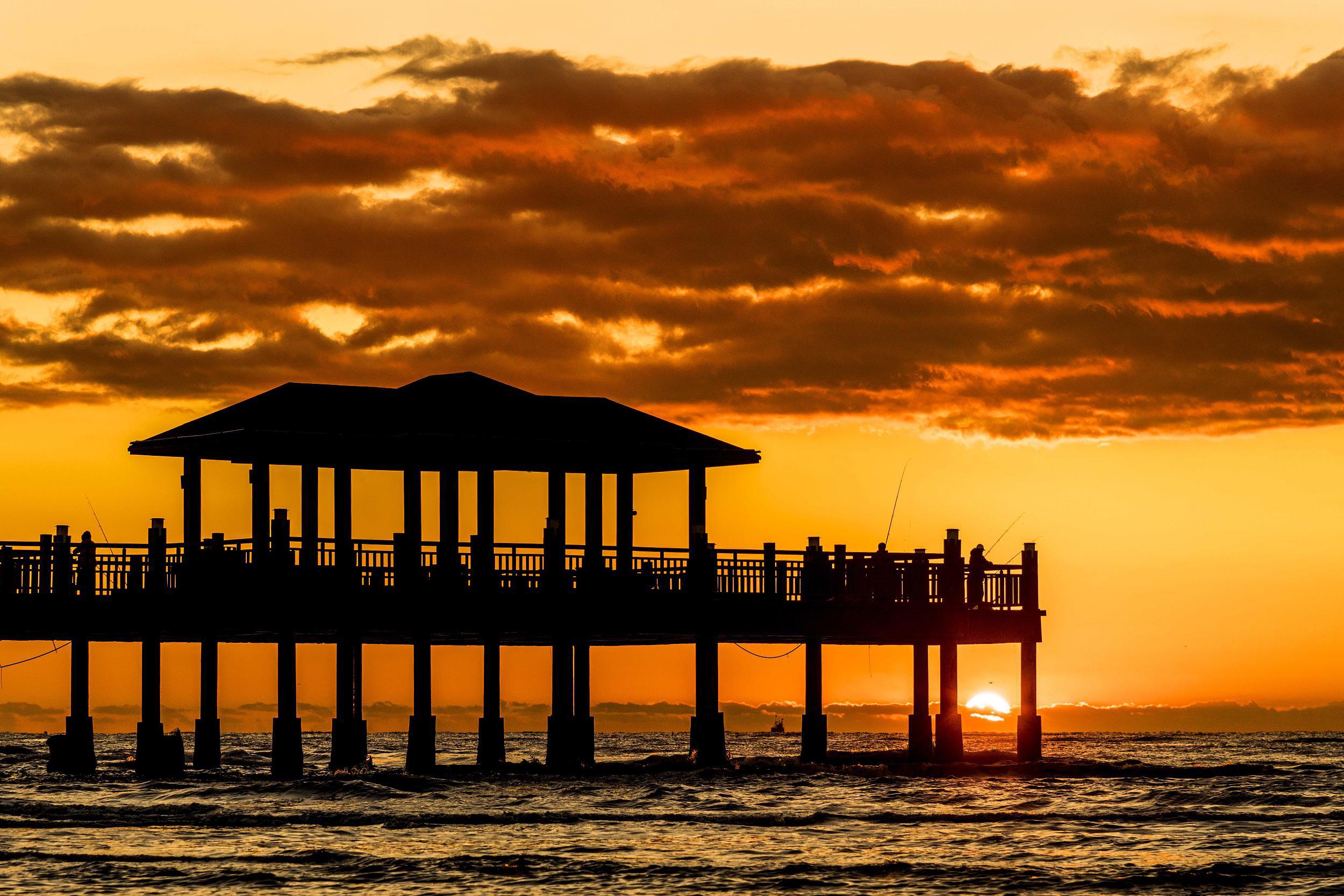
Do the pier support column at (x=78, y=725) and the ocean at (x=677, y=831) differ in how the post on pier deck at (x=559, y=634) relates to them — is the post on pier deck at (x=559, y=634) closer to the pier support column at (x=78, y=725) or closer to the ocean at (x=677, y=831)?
the ocean at (x=677, y=831)

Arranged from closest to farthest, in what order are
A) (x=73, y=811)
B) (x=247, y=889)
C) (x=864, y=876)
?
1. (x=247, y=889)
2. (x=864, y=876)
3. (x=73, y=811)

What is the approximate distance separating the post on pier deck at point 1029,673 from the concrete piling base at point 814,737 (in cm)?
471

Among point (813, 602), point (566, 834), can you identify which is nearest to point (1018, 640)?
point (813, 602)

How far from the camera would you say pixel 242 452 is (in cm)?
4594

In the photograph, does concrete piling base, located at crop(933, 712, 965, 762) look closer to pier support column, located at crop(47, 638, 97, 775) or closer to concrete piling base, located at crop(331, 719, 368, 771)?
concrete piling base, located at crop(331, 719, 368, 771)

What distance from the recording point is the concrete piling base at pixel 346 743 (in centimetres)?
4575

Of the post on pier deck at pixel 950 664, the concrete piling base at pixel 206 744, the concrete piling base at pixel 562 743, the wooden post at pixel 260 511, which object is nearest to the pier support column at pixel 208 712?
the concrete piling base at pixel 206 744

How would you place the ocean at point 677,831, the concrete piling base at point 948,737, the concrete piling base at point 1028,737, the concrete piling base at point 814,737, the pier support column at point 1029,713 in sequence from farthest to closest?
1. the concrete piling base at point 1028,737
2. the concrete piling base at point 948,737
3. the concrete piling base at point 814,737
4. the pier support column at point 1029,713
5. the ocean at point 677,831

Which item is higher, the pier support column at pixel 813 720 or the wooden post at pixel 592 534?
the wooden post at pixel 592 534

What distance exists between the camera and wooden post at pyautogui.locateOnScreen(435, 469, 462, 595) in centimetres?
4412

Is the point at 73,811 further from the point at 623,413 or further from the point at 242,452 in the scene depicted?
the point at 623,413

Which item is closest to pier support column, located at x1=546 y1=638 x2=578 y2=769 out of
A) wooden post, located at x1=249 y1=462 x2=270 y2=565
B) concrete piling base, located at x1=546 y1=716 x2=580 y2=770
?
concrete piling base, located at x1=546 y1=716 x2=580 y2=770

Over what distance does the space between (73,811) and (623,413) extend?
49.4 feet

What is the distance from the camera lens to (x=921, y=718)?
5091cm
